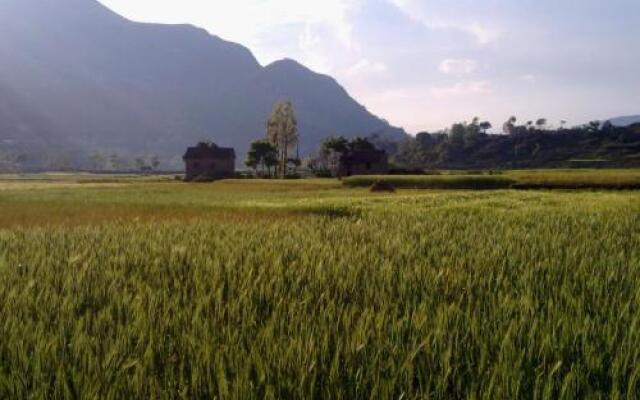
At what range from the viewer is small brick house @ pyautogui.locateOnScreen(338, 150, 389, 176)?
93.9 meters

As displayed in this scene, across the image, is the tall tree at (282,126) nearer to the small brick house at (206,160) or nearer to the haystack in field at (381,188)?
the small brick house at (206,160)

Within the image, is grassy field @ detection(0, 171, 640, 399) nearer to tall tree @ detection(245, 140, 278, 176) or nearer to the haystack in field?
the haystack in field

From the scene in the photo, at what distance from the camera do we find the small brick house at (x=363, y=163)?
3698 inches

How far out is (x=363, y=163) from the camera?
9406cm

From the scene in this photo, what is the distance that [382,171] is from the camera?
311 ft

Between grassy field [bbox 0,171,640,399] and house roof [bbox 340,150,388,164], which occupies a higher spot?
house roof [bbox 340,150,388,164]

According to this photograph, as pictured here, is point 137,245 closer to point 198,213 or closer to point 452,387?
point 452,387

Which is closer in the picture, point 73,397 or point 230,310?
point 73,397

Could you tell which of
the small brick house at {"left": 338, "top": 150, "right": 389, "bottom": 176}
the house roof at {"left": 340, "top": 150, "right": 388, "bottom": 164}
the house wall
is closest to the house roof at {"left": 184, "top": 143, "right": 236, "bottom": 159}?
the house wall

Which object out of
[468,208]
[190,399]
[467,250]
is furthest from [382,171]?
[190,399]

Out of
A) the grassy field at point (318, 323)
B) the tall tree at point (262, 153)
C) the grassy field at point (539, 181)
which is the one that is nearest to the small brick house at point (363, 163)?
the tall tree at point (262, 153)

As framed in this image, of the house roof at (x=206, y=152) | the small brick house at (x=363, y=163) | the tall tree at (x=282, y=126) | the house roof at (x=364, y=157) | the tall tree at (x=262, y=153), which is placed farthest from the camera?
the tall tree at (x=262, y=153)

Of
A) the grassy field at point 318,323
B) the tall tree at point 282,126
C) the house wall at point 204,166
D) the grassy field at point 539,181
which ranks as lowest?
the grassy field at point 318,323

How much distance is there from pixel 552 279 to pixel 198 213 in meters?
15.4
